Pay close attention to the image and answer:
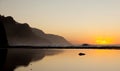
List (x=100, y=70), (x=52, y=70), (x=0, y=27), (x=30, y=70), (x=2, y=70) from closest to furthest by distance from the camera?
(x=2, y=70) < (x=30, y=70) < (x=52, y=70) < (x=100, y=70) < (x=0, y=27)

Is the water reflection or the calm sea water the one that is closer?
the water reflection

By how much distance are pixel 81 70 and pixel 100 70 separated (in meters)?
2.64

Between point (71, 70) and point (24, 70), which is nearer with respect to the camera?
point (24, 70)

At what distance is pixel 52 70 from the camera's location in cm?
3556

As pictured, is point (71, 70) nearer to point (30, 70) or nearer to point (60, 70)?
point (60, 70)

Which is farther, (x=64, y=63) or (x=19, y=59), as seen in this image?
(x=19, y=59)

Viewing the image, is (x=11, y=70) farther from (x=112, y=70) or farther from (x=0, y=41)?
(x=0, y=41)

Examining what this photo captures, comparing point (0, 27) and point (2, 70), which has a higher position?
point (0, 27)

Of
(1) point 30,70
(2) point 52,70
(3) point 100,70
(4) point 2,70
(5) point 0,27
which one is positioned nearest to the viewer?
(4) point 2,70

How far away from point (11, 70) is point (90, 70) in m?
10.6

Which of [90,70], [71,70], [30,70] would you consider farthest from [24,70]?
[90,70]

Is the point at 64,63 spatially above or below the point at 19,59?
below

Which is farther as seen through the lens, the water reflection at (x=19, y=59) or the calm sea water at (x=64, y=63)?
the calm sea water at (x=64, y=63)

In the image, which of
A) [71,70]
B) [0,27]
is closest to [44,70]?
[71,70]
